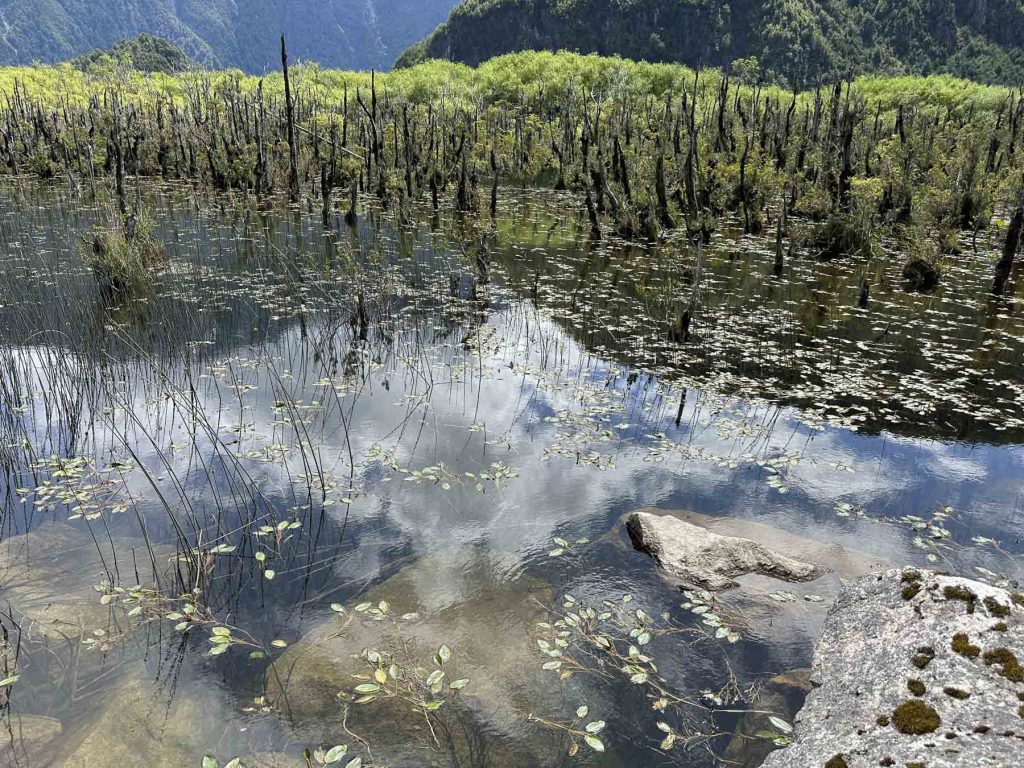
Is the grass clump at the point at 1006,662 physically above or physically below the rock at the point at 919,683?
above

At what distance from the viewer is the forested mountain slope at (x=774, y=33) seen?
11006 cm

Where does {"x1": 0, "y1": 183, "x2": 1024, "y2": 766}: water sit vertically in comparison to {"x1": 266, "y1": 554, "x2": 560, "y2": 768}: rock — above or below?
above

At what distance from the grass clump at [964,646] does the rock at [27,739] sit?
451 cm

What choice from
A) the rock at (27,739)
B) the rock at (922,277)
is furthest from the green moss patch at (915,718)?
the rock at (922,277)

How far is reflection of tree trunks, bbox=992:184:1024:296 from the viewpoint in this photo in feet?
43.1

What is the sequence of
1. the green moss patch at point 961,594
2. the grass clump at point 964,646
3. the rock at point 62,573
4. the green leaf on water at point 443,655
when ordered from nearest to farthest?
the grass clump at point 964,646
the green moss patch at point 961,594
the green leaf on water at point 443,655
the rock at point 62,573

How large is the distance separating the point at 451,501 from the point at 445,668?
2041mm

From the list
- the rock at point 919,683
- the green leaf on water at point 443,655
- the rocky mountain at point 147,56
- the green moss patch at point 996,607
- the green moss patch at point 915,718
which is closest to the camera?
the rock at point 919,683

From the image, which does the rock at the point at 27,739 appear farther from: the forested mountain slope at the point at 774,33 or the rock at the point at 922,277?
the forested mountain slope at the point at 774,33

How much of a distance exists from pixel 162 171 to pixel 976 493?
123ft

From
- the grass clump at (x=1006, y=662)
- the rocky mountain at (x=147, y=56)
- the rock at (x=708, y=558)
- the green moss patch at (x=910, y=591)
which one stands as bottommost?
the rock at (x=708, y=558)

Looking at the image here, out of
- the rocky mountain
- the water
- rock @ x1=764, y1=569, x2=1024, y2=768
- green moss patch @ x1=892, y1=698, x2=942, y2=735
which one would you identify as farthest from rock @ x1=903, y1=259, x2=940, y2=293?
the rocky mountain

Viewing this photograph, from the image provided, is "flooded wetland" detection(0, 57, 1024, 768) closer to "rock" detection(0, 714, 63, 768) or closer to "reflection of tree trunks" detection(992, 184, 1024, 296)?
"rock" detection(0, 714, 63, 768)

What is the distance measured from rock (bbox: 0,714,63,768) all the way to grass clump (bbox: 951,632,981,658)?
4.51 metres
